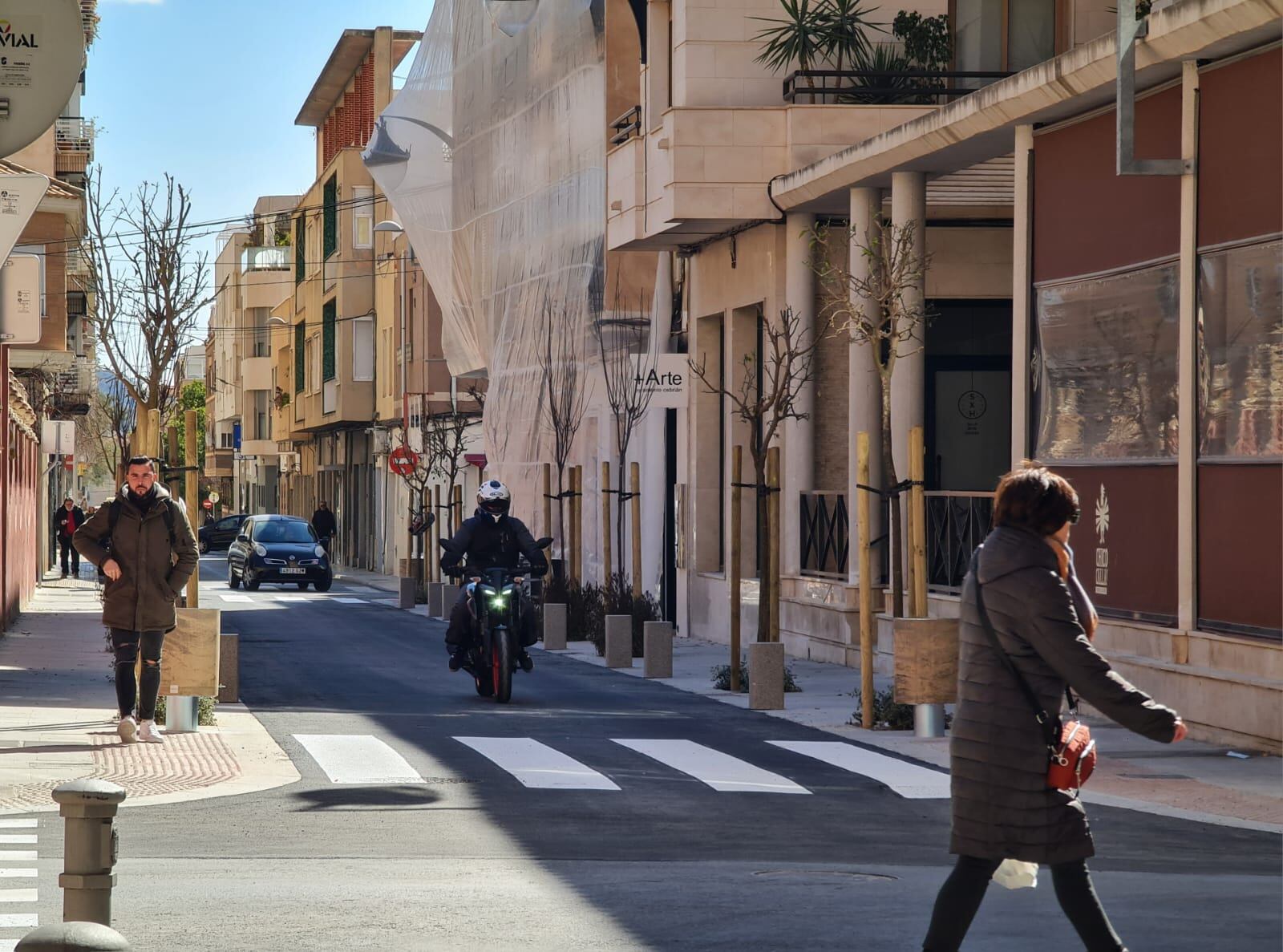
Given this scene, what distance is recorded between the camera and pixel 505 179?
3541cm

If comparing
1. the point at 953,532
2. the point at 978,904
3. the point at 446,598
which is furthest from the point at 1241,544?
the point at 446,598

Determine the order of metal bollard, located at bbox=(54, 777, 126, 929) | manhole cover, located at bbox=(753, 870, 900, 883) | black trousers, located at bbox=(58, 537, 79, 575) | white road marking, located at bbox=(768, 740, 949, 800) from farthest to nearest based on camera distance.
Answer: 1. black trousers, located at bbox=(58, 537, 79, 575)
2. white road marking, located at bbox=(768, 740, 949, 800)
3. manhole cover, located at bbox=(753, 870, 900, 883)
4. metal bollard, located at bbox=(54, 777, 126, 929)

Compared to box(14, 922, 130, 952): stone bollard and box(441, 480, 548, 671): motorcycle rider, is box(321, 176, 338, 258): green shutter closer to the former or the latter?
box(441, 480, 548, 671): motorcycle rider

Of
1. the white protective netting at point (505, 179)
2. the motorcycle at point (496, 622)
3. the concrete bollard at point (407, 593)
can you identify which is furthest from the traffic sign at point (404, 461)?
the motorcycle at point (496, 622)

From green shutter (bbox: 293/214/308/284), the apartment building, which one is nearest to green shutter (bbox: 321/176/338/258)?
the apartment building

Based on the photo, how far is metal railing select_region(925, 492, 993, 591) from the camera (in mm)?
20438

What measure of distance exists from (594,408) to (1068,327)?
14.6 m

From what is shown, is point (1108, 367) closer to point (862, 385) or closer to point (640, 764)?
point (862, 385)

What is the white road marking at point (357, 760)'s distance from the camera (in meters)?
12.4

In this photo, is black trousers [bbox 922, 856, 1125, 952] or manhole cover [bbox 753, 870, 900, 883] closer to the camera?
black trousers [bbox 922, 856, 1125, 952]

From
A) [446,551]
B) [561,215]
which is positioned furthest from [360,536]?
[446,551]

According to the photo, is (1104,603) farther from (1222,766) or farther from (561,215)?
(561,215)

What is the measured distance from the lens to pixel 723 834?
10.2m

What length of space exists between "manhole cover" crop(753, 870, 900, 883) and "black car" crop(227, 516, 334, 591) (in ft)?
124
